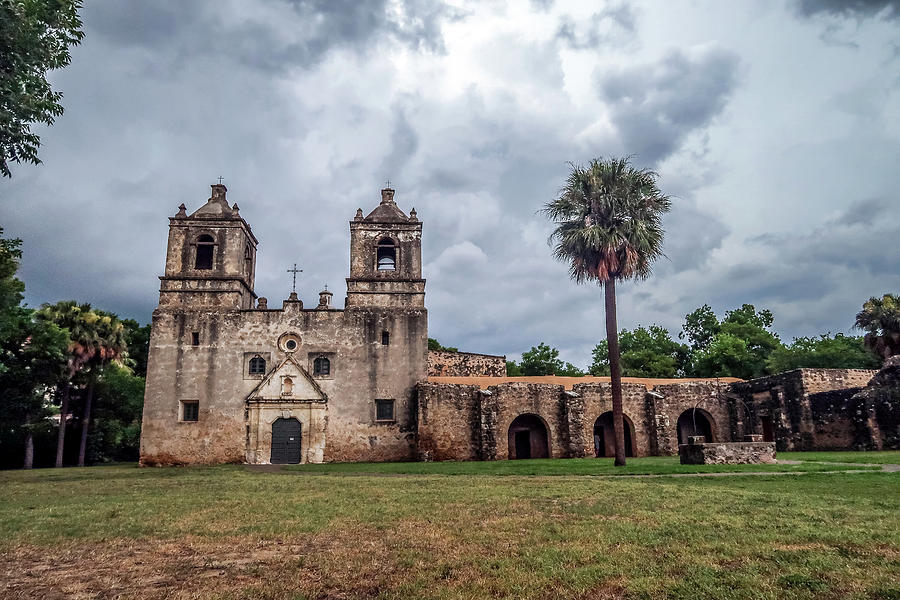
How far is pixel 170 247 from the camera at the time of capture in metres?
28.7

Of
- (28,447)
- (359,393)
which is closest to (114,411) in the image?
(28,447)

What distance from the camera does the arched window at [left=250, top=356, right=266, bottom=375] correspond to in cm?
2734

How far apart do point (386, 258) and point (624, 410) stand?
44.0 feet

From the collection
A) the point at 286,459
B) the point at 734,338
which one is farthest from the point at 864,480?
the point at 734,338

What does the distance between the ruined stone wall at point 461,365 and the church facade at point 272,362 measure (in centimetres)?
788

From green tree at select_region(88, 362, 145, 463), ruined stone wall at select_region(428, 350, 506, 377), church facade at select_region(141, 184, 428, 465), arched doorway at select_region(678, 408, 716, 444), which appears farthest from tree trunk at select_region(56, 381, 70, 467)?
arched doorway at select_region(678, 408, 716, 444)

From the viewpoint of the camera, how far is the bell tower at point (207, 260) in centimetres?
2798

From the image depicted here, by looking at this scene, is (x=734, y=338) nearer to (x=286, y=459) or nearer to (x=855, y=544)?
(x=286, y=459)

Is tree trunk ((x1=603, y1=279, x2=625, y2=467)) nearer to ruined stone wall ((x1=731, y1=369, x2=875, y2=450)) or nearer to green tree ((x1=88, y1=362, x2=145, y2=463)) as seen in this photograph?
ruined stone wall ((x1=731, y1=369, x2=875, y2=450))

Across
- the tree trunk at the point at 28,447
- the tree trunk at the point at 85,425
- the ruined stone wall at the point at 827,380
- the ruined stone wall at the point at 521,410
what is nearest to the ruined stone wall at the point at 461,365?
the ruined stone wall at the point at 521,410

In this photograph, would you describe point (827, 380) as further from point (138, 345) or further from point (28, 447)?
point (138, 345)

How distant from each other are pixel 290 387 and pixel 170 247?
9.15 meters

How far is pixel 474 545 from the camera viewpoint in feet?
17.9

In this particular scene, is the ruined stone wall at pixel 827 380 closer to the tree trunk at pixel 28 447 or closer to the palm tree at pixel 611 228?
the palm tree at pixel 611 228
